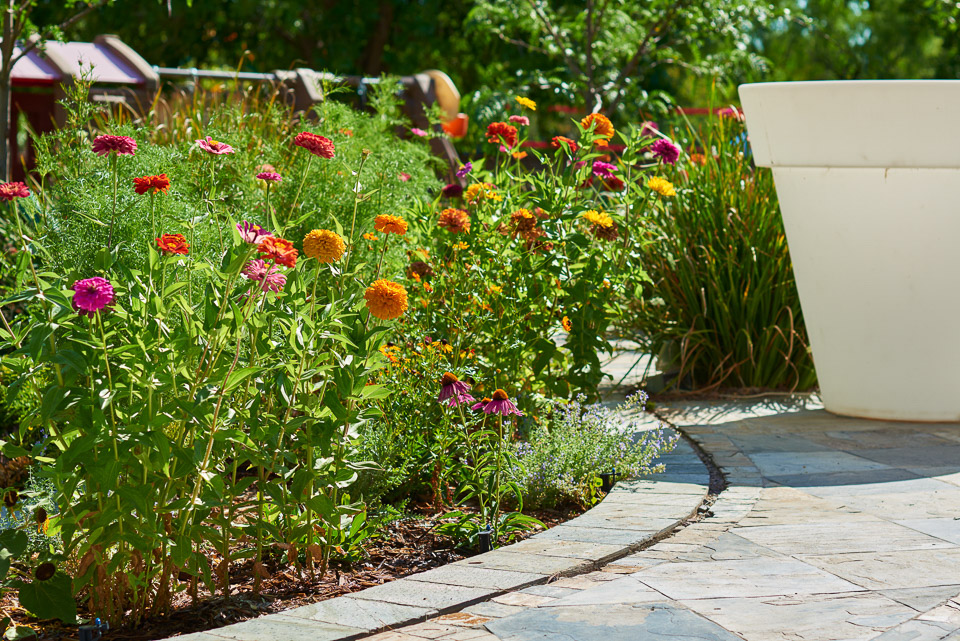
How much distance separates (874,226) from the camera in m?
3.98

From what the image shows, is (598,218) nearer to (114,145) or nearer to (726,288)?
(726,288)

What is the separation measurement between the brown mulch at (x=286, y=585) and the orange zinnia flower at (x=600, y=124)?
1417mm

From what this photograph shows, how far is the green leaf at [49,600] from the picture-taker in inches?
87.1

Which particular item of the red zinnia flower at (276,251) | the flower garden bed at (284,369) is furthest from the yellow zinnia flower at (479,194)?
the red zinnia flower at (276,251)

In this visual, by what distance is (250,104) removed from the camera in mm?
6586

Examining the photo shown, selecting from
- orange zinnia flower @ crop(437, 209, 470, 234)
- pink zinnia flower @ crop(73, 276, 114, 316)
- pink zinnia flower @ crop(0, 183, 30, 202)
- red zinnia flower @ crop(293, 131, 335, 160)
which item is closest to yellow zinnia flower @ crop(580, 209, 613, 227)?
orange zinnia flower @ crop(437, 209, 470, 234)

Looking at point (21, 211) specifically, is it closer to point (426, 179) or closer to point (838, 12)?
point (426, 179)

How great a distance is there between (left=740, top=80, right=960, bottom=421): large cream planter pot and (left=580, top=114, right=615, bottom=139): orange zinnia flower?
76 centimetres

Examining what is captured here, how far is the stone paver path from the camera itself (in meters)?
2.18

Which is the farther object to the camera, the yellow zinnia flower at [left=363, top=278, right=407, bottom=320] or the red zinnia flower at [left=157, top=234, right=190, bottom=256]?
the yellow zinnia flower at [left=363, top=278, right=407, bottom=320]

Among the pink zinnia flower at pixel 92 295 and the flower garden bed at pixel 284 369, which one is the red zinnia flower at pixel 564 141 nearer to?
the flower garden bed at pixel 284 369

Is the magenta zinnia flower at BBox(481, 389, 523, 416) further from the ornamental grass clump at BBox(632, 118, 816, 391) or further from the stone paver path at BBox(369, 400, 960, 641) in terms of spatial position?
the ornamental grass clump at BBox(632, 118, 816, 391)

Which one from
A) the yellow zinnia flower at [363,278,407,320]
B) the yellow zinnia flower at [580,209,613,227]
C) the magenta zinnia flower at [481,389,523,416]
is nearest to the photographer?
the yellow zinnia flower at [363,278,407,320]

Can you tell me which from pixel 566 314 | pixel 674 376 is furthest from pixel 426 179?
pixel 674 376
